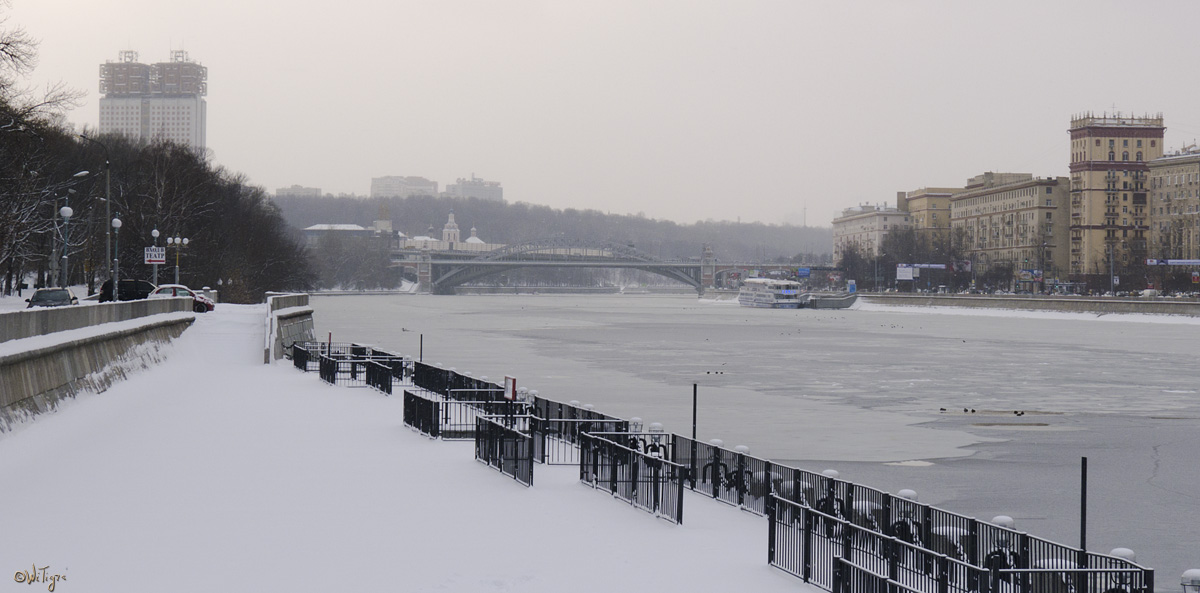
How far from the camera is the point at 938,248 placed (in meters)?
185

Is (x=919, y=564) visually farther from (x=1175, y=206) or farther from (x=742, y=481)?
(x=1175, y=206)

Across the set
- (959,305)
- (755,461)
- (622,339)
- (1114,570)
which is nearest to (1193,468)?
(755,461)

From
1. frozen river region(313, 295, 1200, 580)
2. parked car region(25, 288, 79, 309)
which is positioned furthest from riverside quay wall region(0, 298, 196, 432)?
frozen river region(313, 295, 1200, 580)

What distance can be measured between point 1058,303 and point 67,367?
102 metres

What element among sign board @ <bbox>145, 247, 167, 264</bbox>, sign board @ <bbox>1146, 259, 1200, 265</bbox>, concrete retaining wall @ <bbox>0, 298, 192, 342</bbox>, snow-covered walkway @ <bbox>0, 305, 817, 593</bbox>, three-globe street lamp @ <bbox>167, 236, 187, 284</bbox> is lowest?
snow-covered walkway @ <bbox>0, 305, 817, 593</bbox>

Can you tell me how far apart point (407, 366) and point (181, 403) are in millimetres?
10843

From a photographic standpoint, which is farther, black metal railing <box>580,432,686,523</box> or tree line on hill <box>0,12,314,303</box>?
tree line on hill <box>0,12,314,303</box>

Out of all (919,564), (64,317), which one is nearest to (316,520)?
(919,564)

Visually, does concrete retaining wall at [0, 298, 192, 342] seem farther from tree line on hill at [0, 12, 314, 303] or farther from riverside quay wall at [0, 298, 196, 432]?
tree line on hill at [0, 12, 314, 303]

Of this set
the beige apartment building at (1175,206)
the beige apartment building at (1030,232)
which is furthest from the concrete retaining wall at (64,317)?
the beige apartment building at (1030,232)

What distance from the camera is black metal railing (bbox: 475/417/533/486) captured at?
58.3 feet

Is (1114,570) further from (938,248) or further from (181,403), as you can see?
(938,248)

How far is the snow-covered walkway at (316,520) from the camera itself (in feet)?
39.0

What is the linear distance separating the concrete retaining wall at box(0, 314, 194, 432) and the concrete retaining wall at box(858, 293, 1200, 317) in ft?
276
